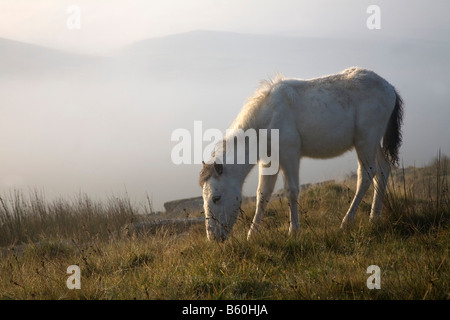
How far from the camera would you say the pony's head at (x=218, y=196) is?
6.61 metres

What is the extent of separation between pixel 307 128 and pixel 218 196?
1729mm

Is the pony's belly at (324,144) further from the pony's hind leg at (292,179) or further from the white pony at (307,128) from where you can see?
the pony's hind leg at (292,179)

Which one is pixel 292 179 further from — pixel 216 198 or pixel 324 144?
pixel 216 198

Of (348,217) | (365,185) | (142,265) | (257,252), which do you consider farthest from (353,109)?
(142,265)

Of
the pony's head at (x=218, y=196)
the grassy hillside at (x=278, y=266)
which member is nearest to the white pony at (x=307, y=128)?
the pony's head at (x=218, y=196)

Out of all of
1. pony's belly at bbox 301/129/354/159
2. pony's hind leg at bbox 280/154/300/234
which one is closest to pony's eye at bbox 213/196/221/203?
pony's hind leg at bbox 280/154/300/234

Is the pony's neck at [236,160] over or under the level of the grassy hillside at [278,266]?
over

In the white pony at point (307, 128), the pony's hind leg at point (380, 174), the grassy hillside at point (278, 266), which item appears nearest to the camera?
the grassy hillside at point (278, 266)

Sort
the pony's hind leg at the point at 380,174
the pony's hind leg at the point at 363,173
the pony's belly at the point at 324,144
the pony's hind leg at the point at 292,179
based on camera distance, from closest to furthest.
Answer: the pony's hind leg at the point at 292,179
the pony's belly at the point at 324,144
the pony's hind leg at the point at 363,173
the pony's hind leg at the point at 380,174

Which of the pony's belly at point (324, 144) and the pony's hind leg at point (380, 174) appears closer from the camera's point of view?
the pony's belly at point (324, 144)

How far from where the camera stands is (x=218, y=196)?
662 cm

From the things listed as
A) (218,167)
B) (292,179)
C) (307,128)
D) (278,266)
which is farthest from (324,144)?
(278,266)

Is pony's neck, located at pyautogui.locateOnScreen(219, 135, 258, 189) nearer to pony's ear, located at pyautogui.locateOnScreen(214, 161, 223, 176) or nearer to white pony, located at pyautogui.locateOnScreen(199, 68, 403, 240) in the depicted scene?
white pony, located at pyautogui.locateOnScreen(199, 68, 403, 240)

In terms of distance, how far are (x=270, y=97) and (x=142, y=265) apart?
3146mm
